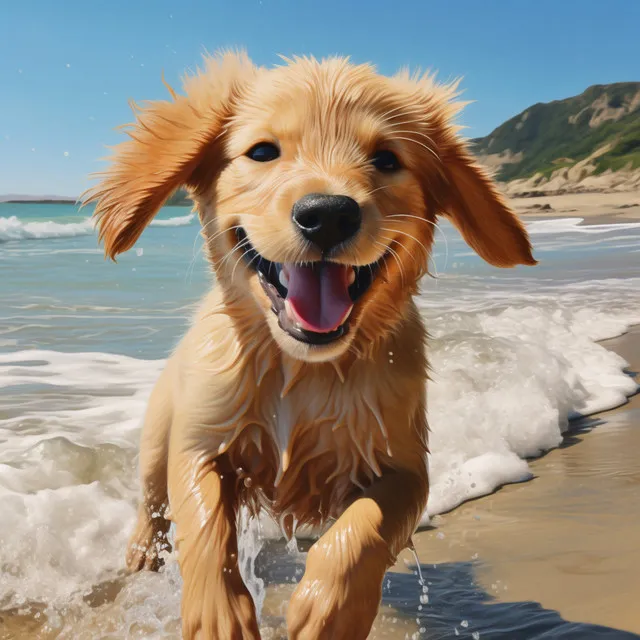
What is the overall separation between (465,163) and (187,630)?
5.30 ft

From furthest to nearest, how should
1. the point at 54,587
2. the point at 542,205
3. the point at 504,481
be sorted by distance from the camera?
the point at 542,205, the point at 504,481, the point at 54,587

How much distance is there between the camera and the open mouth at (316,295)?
8.12 ft

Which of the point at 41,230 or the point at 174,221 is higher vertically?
the point at 41,230

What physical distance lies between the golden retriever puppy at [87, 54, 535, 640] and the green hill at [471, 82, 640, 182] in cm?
7299

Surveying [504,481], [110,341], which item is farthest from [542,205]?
[504,481]

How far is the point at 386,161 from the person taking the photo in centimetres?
266

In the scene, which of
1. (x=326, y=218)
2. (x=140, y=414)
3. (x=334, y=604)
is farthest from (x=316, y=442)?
(x=140, y=414)

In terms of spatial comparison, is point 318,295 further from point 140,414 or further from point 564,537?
point 140,414

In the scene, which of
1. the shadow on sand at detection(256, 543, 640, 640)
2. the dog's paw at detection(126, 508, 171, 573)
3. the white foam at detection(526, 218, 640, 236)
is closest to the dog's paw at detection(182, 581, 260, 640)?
the shadow on sand at detection(256, 543, 640, 640)

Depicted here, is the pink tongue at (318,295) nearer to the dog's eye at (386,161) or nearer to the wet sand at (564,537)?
the dog's eye at (386,161)

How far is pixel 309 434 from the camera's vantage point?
8.91 feet

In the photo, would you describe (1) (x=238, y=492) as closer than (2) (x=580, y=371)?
Yes

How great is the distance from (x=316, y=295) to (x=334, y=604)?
813 millimetres

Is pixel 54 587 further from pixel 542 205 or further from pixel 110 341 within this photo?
pixel 542 205
